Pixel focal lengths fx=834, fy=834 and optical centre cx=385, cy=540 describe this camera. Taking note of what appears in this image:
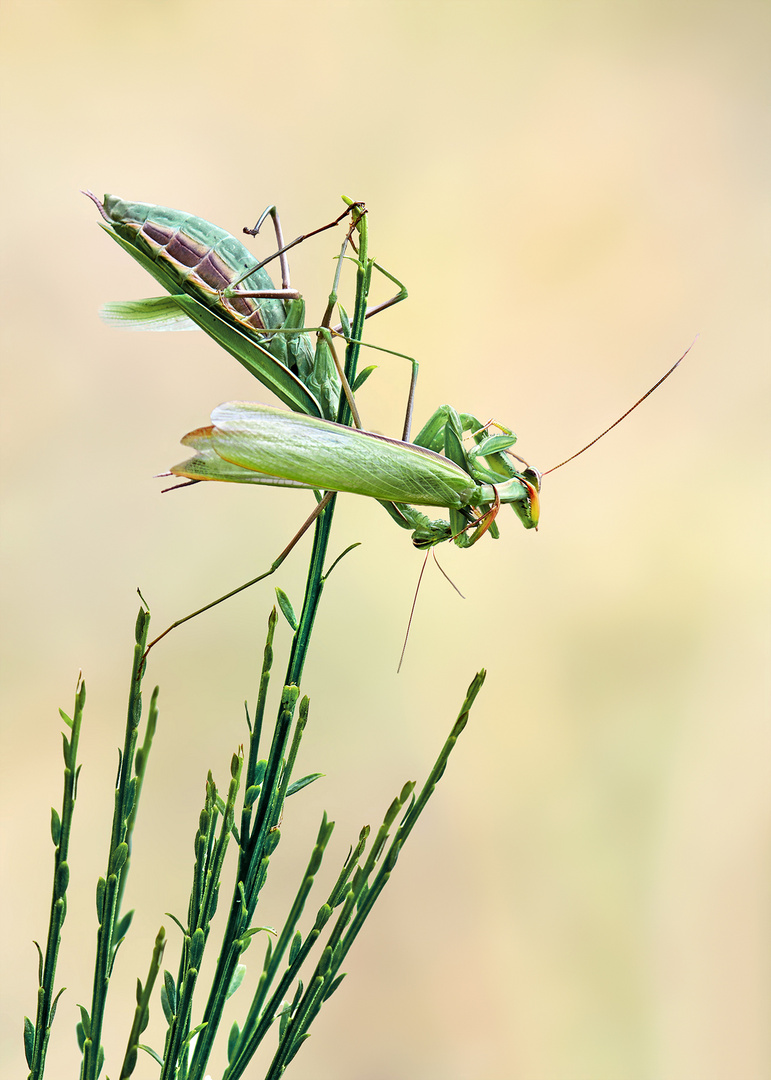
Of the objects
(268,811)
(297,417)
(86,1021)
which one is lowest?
(86,1021)

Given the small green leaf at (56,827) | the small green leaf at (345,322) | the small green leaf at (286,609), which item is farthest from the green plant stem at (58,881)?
the small green leaf at (345,322)

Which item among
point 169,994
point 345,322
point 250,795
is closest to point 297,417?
point 345,322

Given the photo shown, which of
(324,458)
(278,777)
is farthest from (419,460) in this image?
(278,777)

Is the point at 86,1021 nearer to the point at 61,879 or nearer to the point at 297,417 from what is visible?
the point at 61,879

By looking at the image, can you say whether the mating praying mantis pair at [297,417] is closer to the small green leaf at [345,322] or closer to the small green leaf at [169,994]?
the small green leaf at [345,322]

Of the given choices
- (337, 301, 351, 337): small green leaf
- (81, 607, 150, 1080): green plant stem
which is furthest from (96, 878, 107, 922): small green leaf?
(337, 301, 351, 337): small green leaf

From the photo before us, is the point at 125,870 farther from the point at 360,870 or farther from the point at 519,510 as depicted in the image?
the point at 519,510

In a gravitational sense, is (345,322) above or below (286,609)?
above

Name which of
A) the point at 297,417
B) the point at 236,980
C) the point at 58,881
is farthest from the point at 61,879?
the point at 297,417
